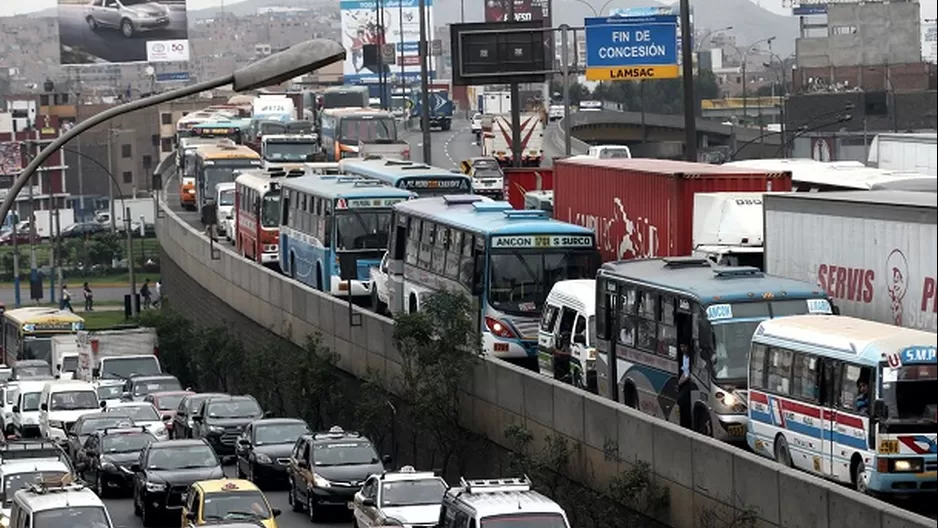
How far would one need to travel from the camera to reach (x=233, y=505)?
26.0 metres

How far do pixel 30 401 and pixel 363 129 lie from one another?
133 ft

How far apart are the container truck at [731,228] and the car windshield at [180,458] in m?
8.17

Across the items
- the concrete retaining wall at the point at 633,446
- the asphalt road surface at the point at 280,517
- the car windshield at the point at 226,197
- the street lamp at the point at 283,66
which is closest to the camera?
the street lamp at the point at 283,66

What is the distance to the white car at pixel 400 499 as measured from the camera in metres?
25.8

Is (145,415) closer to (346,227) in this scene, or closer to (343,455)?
(346,227)

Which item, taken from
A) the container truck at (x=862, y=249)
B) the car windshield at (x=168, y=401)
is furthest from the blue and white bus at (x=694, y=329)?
the car windshield at (x=168, y=401)

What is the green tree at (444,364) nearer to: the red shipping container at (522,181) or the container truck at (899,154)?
the container truck at (899,154)

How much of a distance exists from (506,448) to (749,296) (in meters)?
7.26

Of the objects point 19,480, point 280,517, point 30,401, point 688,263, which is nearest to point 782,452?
point 688,263

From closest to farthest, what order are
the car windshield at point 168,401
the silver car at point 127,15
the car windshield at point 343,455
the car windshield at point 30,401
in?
the car windshield at point 343,455, the car windshield at point 168,401, the car windshield at point 30,401, the silver car at point 127,15

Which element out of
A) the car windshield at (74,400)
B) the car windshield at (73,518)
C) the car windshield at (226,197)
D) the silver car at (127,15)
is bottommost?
the car windshield at (74,400)

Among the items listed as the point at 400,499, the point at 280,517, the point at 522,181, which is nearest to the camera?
the point at 400,499

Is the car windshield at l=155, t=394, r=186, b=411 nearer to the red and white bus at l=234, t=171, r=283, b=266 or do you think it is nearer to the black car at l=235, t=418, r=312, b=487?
the black car at l=235, t=418, r=312, b=487

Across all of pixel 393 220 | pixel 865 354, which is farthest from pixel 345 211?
pixel 865 354
